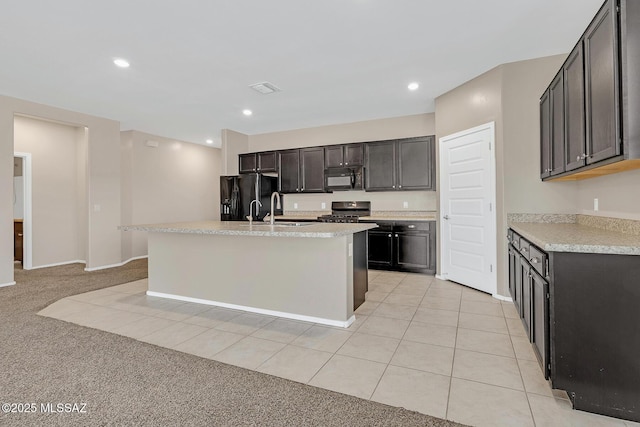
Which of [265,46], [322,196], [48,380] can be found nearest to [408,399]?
[48,380]

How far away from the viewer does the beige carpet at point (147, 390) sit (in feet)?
5.50

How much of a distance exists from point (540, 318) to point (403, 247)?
3102 millimetres

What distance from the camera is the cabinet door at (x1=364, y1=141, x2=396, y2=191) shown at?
5.46m

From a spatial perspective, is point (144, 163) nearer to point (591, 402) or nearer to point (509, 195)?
point (509, 195)

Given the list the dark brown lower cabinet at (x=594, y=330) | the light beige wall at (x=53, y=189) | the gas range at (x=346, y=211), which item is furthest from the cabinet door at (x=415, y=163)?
the light beige wall at (x=53, y=189)

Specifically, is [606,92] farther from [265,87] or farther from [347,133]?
[347,133]

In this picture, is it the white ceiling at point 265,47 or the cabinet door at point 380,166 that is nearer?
the white ceiling at point 265,47

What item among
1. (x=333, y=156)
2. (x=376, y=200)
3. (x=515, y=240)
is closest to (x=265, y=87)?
(x=333, y=156)

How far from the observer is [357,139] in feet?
19.6

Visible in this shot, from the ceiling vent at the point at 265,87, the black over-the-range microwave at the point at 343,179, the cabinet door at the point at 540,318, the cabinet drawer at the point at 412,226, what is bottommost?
the cabinet door at the point at 540,318

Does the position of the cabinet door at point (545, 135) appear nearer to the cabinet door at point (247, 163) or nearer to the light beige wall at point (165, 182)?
the cabinet door at point (247, 163)

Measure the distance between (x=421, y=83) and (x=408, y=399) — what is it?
369 cm

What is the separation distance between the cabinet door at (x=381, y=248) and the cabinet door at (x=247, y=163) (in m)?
2.96

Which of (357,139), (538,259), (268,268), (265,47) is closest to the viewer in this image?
(538,259)
